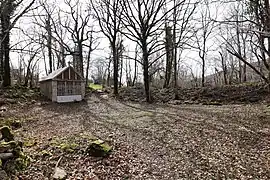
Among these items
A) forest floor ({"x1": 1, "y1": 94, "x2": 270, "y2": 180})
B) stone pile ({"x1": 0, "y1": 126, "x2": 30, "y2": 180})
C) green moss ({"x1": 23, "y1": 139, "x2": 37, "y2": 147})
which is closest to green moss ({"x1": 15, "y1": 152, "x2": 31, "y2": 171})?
stone pile ({"x1": 0, "y1": 126, "x2": 30, "y2": 180})

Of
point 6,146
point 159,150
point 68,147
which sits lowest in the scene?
point 159,150

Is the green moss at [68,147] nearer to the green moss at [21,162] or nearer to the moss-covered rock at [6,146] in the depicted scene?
the green moss at [21,162]

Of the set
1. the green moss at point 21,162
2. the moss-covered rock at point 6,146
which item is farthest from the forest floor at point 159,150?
the moss-covered rock at point 6,146

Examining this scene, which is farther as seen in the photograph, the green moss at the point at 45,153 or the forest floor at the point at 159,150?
the green moss at the point at 45,153

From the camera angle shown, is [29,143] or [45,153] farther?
[29,143]

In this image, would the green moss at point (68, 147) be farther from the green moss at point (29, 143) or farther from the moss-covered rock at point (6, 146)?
the moss-covered rock at point (6, 146)

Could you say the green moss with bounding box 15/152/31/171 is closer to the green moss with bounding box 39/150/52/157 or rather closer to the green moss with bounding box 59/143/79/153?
the green moss with bounding box 39/150/52/157

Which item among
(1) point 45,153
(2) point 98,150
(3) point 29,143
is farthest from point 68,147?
(3) point 29,143

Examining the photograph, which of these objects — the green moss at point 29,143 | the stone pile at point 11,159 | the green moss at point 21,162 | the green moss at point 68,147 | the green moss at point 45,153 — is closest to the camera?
the stone pile at point 11,159

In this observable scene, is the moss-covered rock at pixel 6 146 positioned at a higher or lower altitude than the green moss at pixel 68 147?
higher

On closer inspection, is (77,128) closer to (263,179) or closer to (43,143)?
(43,143)

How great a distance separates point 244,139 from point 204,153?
1.72 meters

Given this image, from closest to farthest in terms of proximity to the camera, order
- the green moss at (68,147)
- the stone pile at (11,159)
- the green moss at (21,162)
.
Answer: the stone pile at (11,159) < the green moss at (21,162) < the green moss at (68,147)

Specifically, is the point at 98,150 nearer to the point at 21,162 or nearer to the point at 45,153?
the point at 45,153
